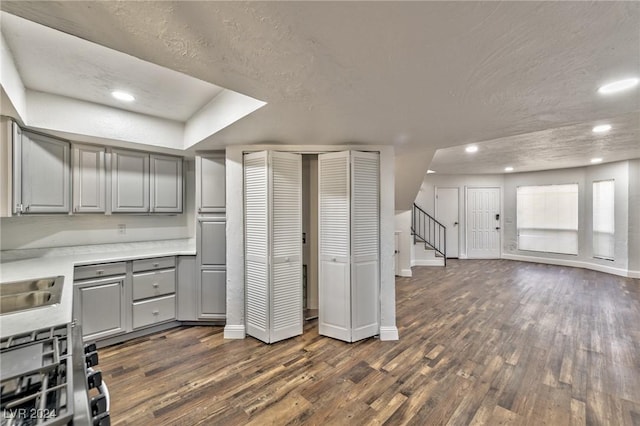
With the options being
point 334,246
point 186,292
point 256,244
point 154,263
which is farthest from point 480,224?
point 154,263

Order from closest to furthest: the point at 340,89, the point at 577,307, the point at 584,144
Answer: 1. the point at 340,89
2. the point at 577,307
3. the point at 584,144

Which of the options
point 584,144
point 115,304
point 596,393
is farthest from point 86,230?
point 584,144

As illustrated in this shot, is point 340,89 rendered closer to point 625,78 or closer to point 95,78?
point 625,78

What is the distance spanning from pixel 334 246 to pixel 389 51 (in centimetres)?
204

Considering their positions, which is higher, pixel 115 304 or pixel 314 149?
pixel 314 149

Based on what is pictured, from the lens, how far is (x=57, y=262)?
2508mm

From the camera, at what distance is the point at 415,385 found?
211cm

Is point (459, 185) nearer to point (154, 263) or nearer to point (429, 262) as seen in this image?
point (429, 262)

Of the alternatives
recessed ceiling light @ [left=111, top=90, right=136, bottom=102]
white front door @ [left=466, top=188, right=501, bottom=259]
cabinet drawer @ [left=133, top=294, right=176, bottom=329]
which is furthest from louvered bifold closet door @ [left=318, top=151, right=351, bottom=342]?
white front door @ [left=466, top=188, right=501, bottom=259]

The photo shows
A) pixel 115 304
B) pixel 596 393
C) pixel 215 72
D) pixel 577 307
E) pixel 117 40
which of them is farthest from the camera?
pixel 577 307

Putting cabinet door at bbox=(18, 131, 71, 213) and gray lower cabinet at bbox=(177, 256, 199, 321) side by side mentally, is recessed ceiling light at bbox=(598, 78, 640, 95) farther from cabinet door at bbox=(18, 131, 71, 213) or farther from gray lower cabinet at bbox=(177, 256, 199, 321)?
cabinet door at bbox=(18, 131, 71, 213)

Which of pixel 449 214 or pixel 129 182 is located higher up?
pixel 129 182

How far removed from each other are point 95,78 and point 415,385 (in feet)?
11.7

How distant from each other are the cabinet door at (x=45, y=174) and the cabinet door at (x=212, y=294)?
157cm
